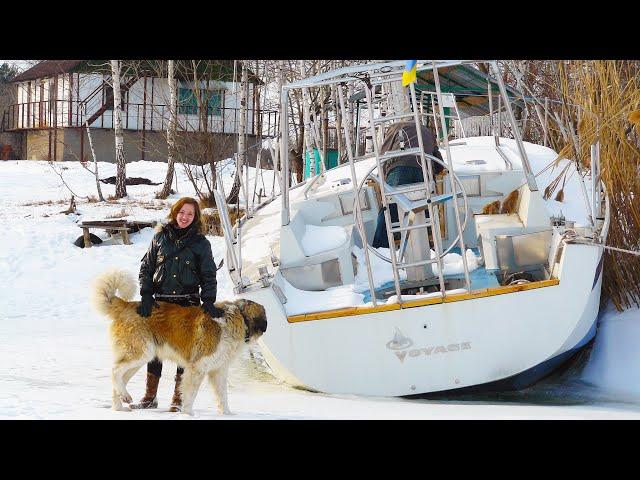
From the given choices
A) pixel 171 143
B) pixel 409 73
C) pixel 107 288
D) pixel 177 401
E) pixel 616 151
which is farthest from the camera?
pixel 171 143

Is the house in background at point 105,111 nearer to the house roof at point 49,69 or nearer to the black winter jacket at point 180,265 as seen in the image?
the house roof at point 49,69

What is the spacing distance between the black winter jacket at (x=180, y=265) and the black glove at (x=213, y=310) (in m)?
0.15

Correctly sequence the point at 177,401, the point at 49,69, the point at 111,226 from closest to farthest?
1. the point at 177,401
2. the point at 111,226
3. the point at 49,69

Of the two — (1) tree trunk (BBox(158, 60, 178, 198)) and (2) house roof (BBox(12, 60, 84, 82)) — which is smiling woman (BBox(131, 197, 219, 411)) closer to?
(1) tree trunk (BBox(158, 60, 178, 198))

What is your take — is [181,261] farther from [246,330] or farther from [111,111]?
[111,111]

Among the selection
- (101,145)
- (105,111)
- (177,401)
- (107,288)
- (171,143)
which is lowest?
(177,401)

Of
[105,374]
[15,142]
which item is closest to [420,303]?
[105,374]

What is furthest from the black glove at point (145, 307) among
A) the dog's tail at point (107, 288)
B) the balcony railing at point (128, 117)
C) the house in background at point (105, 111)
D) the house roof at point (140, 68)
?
the house in background at point (105, 111)

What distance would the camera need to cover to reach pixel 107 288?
489 cm

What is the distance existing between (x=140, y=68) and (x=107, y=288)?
59.7 ft

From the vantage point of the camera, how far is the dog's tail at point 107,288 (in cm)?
488

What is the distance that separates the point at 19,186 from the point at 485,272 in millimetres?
14631

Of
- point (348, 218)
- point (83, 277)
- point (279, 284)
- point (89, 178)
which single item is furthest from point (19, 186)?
point (279, 284)

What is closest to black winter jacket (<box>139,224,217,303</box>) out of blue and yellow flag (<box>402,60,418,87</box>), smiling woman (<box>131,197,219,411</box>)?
smiling woman (<box>131,197,219,411</box>)
